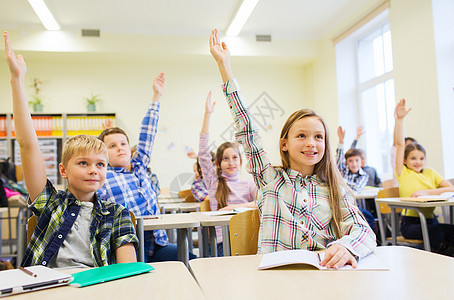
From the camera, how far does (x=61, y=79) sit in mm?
6352

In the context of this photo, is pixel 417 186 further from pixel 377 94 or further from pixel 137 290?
pixel 137 290

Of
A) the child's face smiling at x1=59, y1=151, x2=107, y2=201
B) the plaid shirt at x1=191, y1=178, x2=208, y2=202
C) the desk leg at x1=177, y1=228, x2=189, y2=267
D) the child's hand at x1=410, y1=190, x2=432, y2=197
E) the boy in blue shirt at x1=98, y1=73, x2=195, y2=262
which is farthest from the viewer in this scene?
the plaid shirt at x1=191, y1=178, x2=208, y2=202

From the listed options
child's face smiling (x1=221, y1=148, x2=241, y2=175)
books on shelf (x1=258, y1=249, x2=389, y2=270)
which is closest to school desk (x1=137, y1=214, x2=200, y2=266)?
books on shelf (x1=258, y1=249, x2=389, y2=270)

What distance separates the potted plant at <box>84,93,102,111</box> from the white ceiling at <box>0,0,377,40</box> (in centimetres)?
109

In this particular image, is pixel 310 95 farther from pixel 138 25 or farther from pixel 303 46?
pixel 138 25

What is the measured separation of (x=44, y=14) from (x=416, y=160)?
505cm

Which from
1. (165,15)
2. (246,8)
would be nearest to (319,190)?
(246,8)

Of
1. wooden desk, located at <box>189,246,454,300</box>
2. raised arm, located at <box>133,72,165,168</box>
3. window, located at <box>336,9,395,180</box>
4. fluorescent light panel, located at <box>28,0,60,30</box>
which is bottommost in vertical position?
wooden desk, located at <box>189,246,454,300</box>

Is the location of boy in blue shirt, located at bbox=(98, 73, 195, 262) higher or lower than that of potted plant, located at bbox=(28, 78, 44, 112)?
lower

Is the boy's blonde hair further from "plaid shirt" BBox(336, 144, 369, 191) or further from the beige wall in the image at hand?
the beige wall

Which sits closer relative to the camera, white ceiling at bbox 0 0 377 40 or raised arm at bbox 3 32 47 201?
raised arm at bbox 3 32 47 201

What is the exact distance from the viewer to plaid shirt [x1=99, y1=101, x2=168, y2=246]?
2.10 m

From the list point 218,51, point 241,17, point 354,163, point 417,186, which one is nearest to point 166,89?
point 241,17

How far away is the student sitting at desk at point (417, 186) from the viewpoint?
2.78 metres
